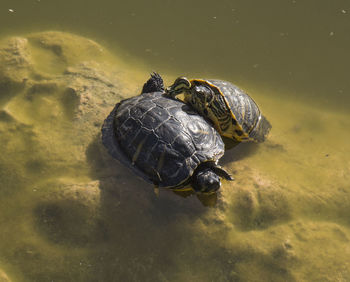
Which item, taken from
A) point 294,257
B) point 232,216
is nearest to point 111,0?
point 232,216

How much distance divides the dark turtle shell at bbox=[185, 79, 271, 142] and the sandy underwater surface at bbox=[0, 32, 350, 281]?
26cm

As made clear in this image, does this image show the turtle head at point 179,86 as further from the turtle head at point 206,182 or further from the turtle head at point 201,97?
the turtle head at point 206,182

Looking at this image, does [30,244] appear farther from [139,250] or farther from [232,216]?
[232,216]

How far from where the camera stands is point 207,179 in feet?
11.5

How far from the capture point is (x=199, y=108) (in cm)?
447

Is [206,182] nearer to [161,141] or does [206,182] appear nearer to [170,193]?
[170,193]

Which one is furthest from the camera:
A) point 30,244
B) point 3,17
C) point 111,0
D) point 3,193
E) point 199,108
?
point 111,0

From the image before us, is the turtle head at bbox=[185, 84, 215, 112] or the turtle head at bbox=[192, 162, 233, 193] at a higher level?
the turtle head at bbox=[185, 84, 215, 112]

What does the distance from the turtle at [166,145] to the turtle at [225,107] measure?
1.32 ft

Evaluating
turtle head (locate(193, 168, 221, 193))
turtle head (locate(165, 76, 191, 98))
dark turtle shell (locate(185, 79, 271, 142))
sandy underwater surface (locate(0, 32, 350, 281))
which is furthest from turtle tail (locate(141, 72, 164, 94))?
turtle head (locate(193, 168, 221, 193))

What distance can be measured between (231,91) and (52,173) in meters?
2.90

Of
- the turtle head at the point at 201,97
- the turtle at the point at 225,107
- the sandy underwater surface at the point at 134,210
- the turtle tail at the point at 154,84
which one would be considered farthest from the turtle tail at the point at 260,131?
the turtle tail at the point at 154,84

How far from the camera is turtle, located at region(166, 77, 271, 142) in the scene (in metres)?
4.43

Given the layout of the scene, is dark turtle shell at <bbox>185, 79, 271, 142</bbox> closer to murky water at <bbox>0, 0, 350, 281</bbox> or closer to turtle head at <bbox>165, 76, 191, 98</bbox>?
turtle head at <bbox>165, 76, 191, 98</bbox>
